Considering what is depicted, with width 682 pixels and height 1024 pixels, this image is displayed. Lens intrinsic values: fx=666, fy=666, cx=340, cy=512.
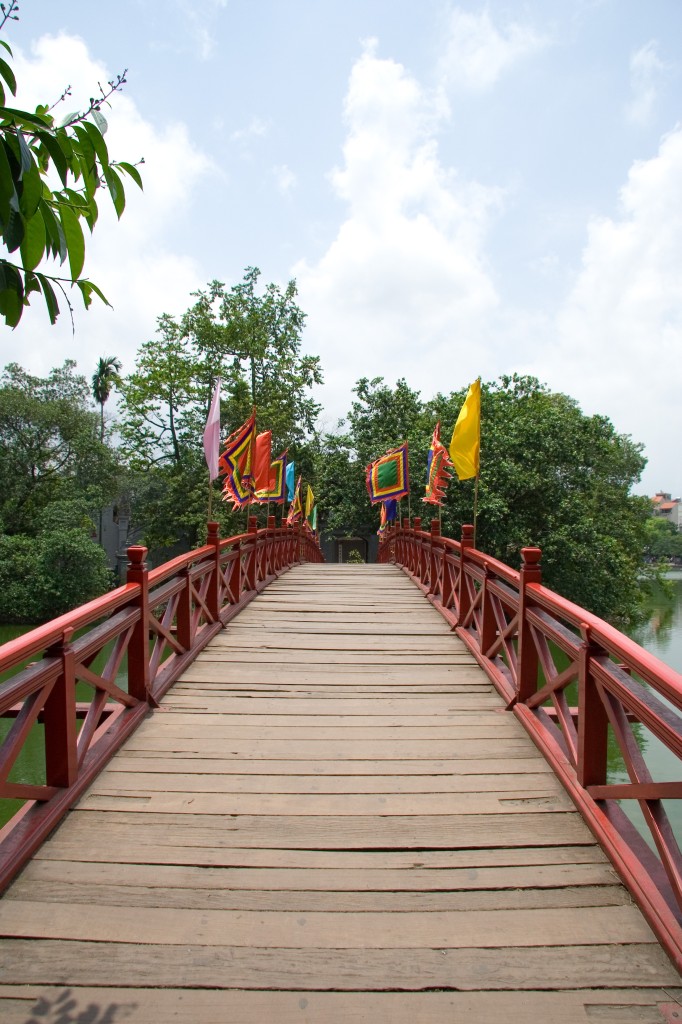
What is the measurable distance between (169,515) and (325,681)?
22352 millimetres

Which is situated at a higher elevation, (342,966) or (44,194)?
(44,194)

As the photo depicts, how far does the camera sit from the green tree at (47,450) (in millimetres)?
27031

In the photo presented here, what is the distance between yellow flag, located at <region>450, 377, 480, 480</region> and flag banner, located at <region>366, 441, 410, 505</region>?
4860mm

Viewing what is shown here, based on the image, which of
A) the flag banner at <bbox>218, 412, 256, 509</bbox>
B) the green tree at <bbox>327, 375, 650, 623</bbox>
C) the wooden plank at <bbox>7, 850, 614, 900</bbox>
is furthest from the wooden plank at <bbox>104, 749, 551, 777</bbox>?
the green tree at <bbox>327, 375, 650, 623</bbox>

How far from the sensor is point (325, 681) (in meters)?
5.21

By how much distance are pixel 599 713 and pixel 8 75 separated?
3.17 m

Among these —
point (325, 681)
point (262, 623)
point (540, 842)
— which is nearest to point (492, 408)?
point (262, 623)

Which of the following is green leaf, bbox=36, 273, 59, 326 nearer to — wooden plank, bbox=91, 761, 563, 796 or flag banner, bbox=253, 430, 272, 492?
wooden plank, bbox=91, 761, 563, 796

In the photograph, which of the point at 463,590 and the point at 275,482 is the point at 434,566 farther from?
the point at 275,482

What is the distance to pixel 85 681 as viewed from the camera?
3.39 meters

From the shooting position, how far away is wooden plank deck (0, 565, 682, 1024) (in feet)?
6.72

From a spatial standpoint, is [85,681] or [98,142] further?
[85,681]

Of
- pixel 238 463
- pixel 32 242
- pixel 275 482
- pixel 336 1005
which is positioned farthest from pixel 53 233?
pixel 275 482

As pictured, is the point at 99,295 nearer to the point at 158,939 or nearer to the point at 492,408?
the point at 158,939
